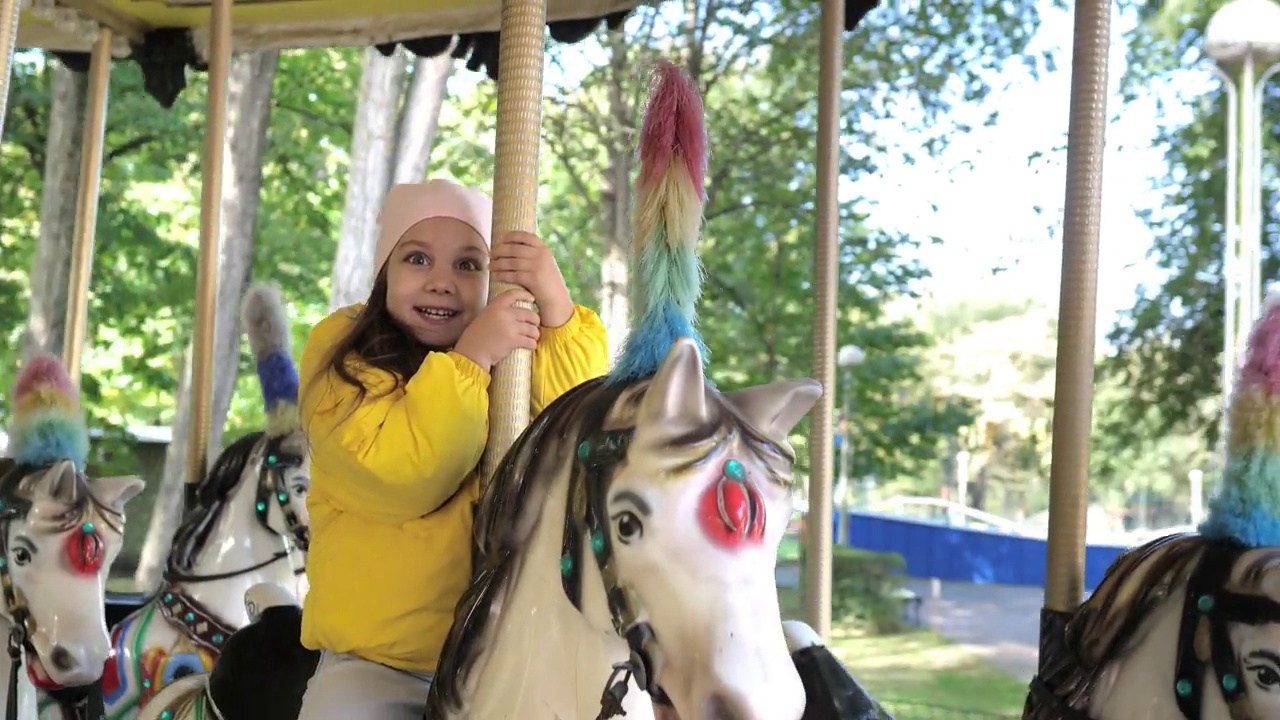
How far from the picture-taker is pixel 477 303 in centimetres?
166

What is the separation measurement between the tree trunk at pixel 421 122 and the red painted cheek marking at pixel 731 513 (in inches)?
252

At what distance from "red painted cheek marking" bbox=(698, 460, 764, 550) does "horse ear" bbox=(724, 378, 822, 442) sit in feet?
0.33

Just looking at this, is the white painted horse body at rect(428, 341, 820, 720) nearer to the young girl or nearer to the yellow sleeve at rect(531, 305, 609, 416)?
the young girl

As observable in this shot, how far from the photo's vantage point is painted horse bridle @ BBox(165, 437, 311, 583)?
10.6ft

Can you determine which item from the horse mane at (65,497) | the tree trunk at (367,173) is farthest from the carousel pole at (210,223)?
the tree trunk at (367,173)

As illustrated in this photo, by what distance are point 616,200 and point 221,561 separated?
4.78 metres

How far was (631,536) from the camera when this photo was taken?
3.50 ft

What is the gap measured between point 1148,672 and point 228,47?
9.87 feet

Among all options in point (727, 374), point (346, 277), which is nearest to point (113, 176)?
point (346, 277)

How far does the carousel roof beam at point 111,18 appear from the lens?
409 centimetres

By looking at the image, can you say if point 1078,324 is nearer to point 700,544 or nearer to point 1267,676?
point 1267,676

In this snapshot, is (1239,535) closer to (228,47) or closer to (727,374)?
(228,47)

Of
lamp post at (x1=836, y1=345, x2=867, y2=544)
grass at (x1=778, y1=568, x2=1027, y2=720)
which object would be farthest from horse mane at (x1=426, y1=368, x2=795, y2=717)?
lamp post at (x1=836, y1=345, x2=867, y2=544)

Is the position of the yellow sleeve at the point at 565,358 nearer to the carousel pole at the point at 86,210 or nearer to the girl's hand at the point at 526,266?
the girl's hand at the point at 526,266
